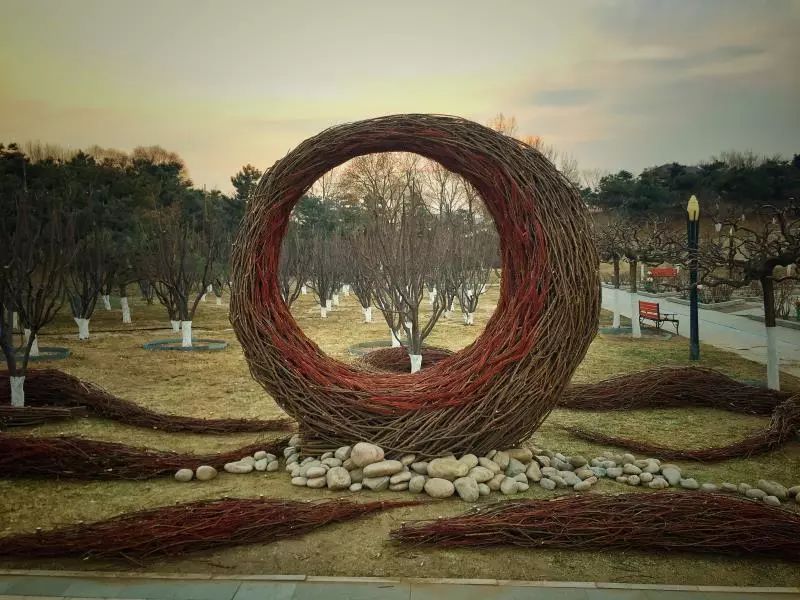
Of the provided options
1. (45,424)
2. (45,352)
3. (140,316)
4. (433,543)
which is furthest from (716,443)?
(140,316)

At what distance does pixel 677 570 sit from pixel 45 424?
7572 mm

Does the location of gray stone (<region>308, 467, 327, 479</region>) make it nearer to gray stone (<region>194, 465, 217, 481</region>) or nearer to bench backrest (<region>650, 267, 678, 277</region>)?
gray stone (<region>194, 465, 217, 481</region>)

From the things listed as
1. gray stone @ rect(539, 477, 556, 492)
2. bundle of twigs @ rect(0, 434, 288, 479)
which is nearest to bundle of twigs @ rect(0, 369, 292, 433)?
bundle of twigs @ rect(0, 434, 288, 479)

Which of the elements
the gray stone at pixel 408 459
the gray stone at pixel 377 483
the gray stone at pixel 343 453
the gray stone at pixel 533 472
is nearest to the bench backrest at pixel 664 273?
the gray stone at pixel 533 472

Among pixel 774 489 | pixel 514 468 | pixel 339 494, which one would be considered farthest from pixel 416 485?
pixel 774 489

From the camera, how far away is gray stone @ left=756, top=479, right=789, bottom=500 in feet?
18.0

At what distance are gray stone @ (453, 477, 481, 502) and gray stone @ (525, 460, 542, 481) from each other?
0.64 metres

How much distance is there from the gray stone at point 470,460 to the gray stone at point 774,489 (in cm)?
261

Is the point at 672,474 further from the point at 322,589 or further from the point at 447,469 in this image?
the point at 322,589

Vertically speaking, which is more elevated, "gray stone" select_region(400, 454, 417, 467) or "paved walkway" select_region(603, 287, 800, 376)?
"paved walkway" select_region(603, 287, 800, 376)

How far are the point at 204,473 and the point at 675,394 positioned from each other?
22.3ft

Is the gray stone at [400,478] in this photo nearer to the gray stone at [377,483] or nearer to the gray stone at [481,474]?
the gray stone at [377,483]

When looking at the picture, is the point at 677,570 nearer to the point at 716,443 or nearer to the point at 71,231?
the point at 716,443

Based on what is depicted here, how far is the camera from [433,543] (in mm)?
4488
